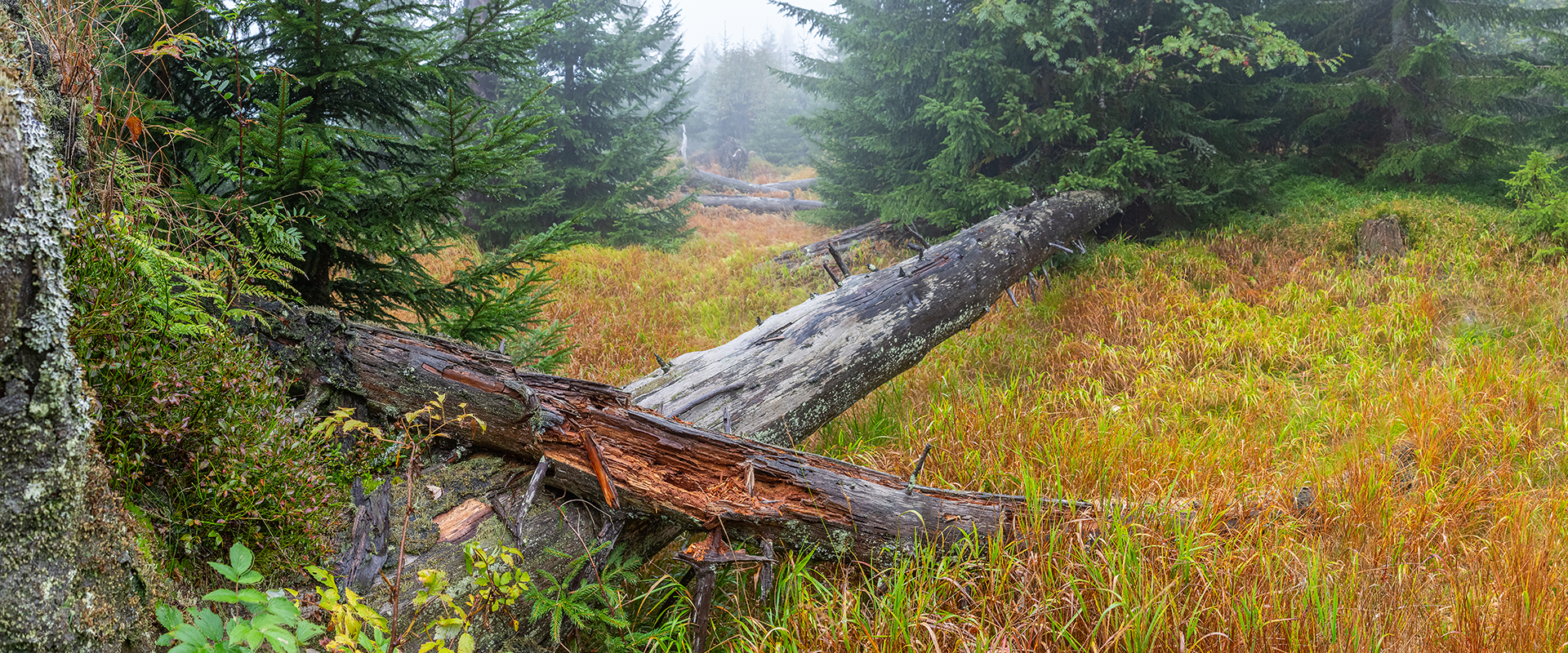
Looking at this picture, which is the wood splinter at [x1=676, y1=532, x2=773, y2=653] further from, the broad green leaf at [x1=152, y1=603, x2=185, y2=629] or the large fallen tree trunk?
the broad green leaf at [x1=152, y1=603, x2=185, y2=629]

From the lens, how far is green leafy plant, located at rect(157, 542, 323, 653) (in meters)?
1.28

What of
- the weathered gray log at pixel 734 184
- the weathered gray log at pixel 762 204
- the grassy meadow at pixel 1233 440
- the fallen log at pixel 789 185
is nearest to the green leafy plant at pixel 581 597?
the grassy meadow at pixel 1233 440

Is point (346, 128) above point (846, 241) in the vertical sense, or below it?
above

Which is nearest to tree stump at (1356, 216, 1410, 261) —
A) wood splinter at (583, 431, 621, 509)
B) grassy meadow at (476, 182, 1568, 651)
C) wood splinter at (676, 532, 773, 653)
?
grassy meadow at (476, 182, 1568, 651)

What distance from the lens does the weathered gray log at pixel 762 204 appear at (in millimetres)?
18719

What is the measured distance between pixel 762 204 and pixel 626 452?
16935mm

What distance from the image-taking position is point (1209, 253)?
24.3 ft

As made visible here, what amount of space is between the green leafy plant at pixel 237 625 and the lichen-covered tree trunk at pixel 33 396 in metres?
0.18

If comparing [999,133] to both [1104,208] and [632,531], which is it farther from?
[632,531]

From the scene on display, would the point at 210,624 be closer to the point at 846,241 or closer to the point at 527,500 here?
the point at 527,500

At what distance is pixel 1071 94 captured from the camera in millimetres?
8258

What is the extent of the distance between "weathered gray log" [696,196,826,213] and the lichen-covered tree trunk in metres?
17.5

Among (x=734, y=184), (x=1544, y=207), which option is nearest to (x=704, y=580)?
(x=1544, y=207)

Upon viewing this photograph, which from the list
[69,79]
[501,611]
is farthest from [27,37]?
[501,611]
